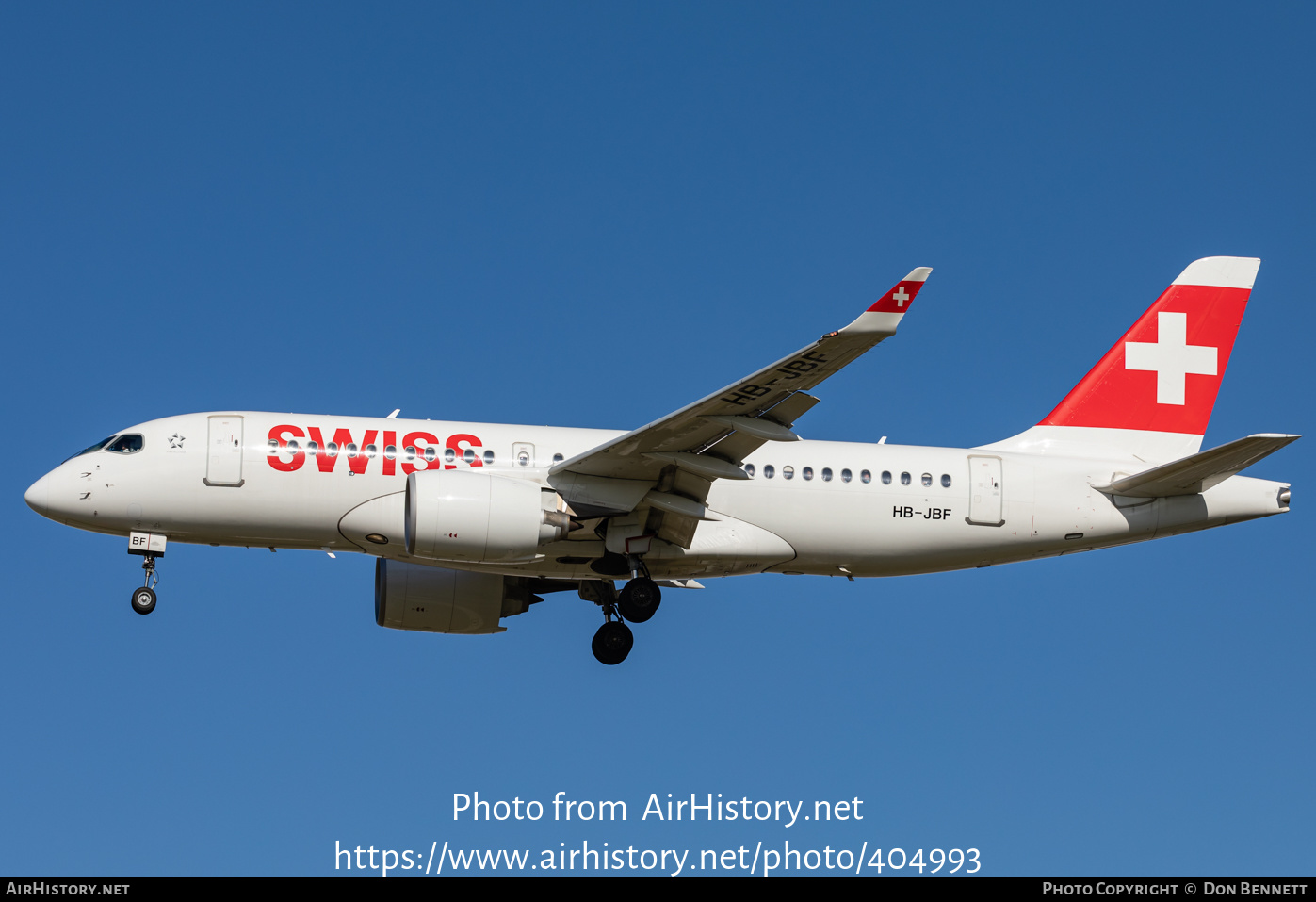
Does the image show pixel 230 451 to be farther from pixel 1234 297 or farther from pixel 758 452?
pixel 1234 297

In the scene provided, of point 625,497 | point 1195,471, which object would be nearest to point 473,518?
point 625,497

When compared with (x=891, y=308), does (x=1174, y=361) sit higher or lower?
higher

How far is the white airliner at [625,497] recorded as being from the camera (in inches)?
935

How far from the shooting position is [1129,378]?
29.3 metres

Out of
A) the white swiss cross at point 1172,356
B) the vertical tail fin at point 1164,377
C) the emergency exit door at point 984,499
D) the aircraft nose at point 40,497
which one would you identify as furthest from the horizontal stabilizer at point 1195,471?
the aircraft nose at point 40,497

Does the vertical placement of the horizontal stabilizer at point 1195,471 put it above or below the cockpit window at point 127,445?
below

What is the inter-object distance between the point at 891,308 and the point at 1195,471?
9012mm

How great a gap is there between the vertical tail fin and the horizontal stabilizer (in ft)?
6.03

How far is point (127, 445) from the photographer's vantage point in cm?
2498

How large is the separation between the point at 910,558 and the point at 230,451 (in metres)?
11.9

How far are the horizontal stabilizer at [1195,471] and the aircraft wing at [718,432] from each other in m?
7.31

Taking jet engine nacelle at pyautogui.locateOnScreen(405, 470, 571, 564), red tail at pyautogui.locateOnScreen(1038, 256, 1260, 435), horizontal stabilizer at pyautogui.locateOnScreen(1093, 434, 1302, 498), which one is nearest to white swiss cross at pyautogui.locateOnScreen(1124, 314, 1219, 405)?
red tail at pyautogui.locateOnScreen(1038, 256, 1260, 435)

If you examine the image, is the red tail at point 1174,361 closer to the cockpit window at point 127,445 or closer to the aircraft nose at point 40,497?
the cockpit window at point 127,445

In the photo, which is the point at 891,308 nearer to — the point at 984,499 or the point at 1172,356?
the point at 984,499
